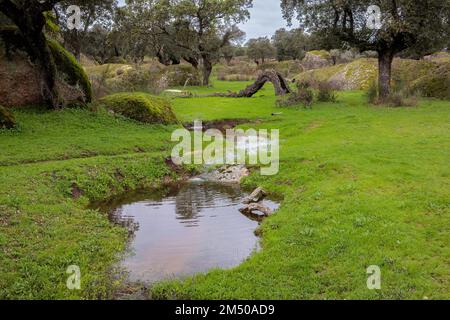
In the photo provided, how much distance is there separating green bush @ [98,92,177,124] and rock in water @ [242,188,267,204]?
37.2ft

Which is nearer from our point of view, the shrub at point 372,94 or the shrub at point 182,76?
the shrub at point 372,94

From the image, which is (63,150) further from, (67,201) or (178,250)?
(178,250)

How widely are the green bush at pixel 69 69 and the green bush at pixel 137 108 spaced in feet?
3.56

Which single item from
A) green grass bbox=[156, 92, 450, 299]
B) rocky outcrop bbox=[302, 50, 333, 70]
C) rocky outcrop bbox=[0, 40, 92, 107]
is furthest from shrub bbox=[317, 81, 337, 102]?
rocky outcrop bbox=[302, 50, 333, 70]

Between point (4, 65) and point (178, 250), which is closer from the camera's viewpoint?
point (178, 250)

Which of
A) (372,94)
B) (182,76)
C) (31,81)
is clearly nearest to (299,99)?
(372,94)

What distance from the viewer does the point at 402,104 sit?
28844 millimetres

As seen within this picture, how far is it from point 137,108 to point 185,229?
13.7 meters

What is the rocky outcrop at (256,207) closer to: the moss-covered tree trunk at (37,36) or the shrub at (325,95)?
the moss-covered tree trunk at (37,36)

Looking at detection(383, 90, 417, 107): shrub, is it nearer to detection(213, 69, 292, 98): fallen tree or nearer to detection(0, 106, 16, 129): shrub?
detection(213, 69, 292, 98): fallen tree

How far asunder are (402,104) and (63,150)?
2090cm

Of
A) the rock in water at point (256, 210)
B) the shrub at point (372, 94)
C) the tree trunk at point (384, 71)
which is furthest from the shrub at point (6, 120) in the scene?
the tree trunk at point (384, 71)

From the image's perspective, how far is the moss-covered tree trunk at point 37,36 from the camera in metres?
20.3

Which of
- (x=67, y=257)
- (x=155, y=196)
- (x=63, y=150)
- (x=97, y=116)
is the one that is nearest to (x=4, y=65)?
(x=97, y=116)
